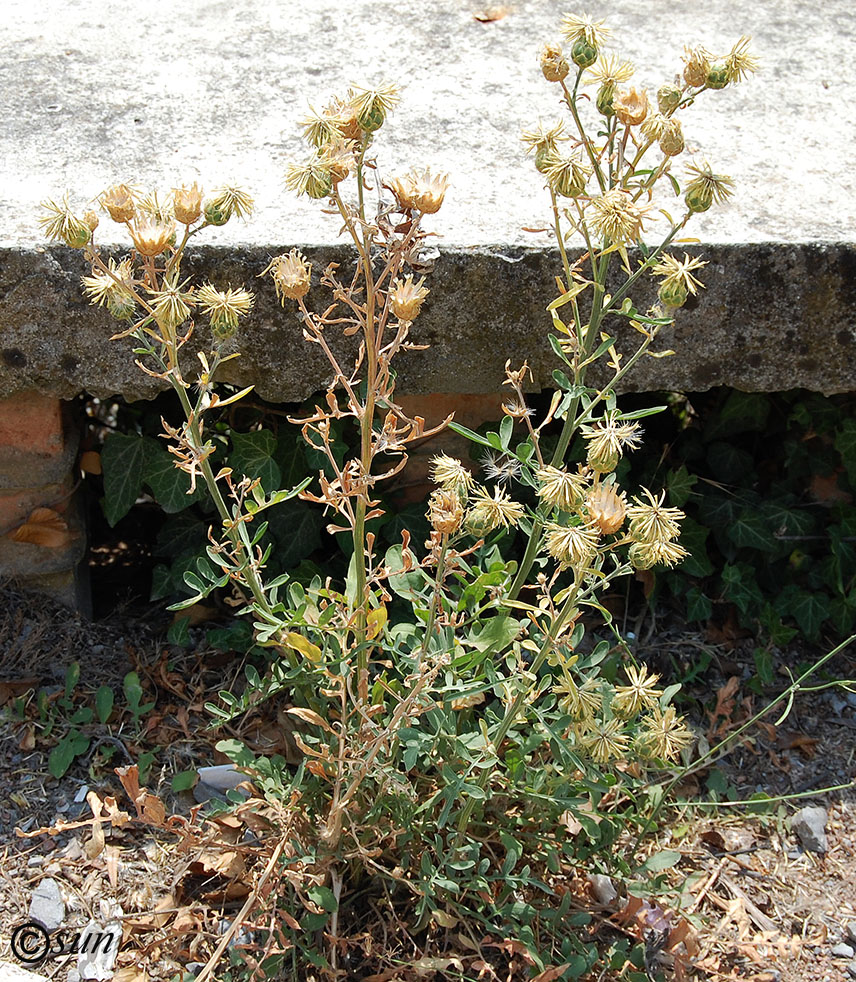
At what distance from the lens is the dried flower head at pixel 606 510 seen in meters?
1.26

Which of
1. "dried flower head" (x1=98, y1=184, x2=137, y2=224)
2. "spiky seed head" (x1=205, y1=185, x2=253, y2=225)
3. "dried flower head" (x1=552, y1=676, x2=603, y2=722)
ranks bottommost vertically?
"dried flower head" (x1=552, y1=676, x2=603, y2=722)

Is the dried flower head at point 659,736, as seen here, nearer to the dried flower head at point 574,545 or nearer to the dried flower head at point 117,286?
the dried flower head at point 574,545

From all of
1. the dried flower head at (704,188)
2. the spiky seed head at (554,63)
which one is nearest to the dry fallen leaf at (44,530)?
the spiky seed head at (554,63)

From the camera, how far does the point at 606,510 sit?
1259mm

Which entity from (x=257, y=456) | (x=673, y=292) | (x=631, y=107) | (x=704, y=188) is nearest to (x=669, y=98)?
(x=631, y=107)

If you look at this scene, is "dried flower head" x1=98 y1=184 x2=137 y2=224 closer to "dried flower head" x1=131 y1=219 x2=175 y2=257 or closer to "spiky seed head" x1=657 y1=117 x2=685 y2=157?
"dried flower head" x1=131 y1=219 x2=175 y2=257

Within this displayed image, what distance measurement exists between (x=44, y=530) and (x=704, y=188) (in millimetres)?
1588

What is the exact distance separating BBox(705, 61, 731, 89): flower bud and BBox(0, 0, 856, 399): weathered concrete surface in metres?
0.59

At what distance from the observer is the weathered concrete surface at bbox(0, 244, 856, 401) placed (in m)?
1.88

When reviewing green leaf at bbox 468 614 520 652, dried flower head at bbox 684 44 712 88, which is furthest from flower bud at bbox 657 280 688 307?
green leaf at bbox 468 614 520 652

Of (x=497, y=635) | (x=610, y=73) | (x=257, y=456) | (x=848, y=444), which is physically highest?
(x=610, y=73)

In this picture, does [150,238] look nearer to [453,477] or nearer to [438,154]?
[453,477]

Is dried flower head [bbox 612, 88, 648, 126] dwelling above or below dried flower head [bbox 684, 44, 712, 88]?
below

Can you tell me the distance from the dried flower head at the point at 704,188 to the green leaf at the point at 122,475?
1.36 m
